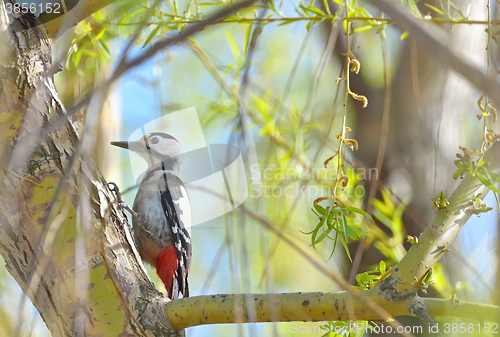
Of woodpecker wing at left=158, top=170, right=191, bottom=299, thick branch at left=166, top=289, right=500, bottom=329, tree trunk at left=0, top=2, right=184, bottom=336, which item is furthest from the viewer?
woodpecker wing at left=158, top=170, right=191, bottom=299

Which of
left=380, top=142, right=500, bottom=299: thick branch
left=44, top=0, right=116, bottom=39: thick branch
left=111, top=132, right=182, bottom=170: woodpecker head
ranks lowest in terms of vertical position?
left=380, top=142, right=500, bottom=299: thick branch

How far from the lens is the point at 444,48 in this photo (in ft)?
1.74

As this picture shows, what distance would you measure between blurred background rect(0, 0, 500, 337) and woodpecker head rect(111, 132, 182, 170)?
0.14 meters

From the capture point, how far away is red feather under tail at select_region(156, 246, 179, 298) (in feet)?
7.78

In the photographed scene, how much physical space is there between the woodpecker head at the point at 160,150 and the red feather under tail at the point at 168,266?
1.95 ft

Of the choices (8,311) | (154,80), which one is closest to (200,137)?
(154,80)

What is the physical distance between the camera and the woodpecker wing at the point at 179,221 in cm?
236

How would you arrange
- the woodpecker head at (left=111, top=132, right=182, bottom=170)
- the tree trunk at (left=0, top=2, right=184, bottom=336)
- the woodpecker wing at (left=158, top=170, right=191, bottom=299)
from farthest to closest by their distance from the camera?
the woodpecker head at (left=111, top=132, right=182, bottom=170)
the woodpecker wing at (left=158, top=170, right=191, bottom=299)
the tree trunk at (left=0, top=2, right=184, bottom=336)

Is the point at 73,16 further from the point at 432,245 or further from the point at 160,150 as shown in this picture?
the point at 160,150

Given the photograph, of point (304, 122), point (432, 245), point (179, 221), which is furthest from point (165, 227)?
point (432, 245)

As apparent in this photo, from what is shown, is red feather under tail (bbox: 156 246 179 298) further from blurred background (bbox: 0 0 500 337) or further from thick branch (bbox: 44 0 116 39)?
thick branch (bbox: 44 0 116 39)

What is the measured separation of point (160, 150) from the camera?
278 cm

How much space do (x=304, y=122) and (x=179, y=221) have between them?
43.3 inches

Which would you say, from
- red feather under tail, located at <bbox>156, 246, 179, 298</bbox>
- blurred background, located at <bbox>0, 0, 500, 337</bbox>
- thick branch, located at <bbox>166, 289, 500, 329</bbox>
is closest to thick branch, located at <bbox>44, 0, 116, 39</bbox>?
blurred background, located at <bbox>0, 0, 500, 337</bbox>
